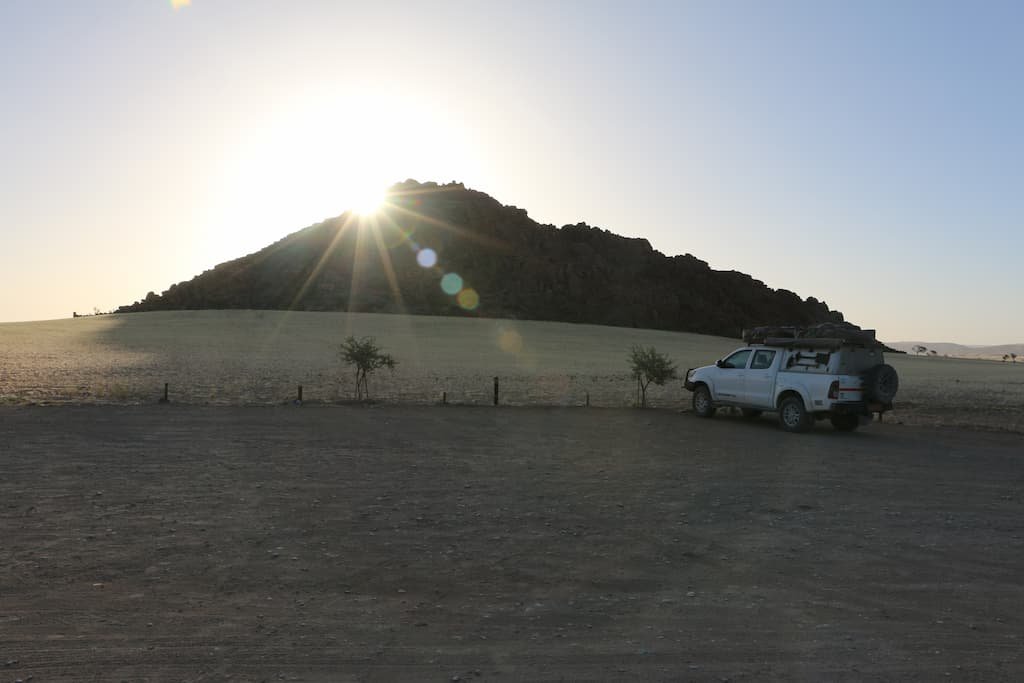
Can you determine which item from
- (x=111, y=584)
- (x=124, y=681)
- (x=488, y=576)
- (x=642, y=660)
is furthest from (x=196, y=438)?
Answer: (x=642, y=660)

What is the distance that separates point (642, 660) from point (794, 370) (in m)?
14.5

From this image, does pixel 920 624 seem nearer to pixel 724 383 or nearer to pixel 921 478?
pixel 921 478

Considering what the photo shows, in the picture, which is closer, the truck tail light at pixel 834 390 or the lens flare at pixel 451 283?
the truck tail light at pixel 834 390

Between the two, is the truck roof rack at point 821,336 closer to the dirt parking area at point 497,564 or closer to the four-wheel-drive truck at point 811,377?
the four-wheel-drive truck at point 811,377

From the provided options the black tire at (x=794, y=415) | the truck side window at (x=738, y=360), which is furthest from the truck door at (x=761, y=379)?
the black tire at (x=794, y=415)

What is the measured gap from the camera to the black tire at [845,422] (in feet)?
60.0

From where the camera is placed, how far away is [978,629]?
5.65 meters

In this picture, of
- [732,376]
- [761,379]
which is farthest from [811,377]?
[732,376]

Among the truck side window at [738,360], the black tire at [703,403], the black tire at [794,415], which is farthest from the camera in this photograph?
the black tire at [703,403]

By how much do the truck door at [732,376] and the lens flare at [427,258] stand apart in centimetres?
10726

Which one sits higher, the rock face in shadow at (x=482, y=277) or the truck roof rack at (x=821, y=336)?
the rock face in shadow at (x=482, y=277)

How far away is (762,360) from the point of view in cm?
1922

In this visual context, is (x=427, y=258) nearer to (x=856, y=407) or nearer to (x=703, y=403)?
(x=703, y=403)

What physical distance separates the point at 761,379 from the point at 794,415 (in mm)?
1370
